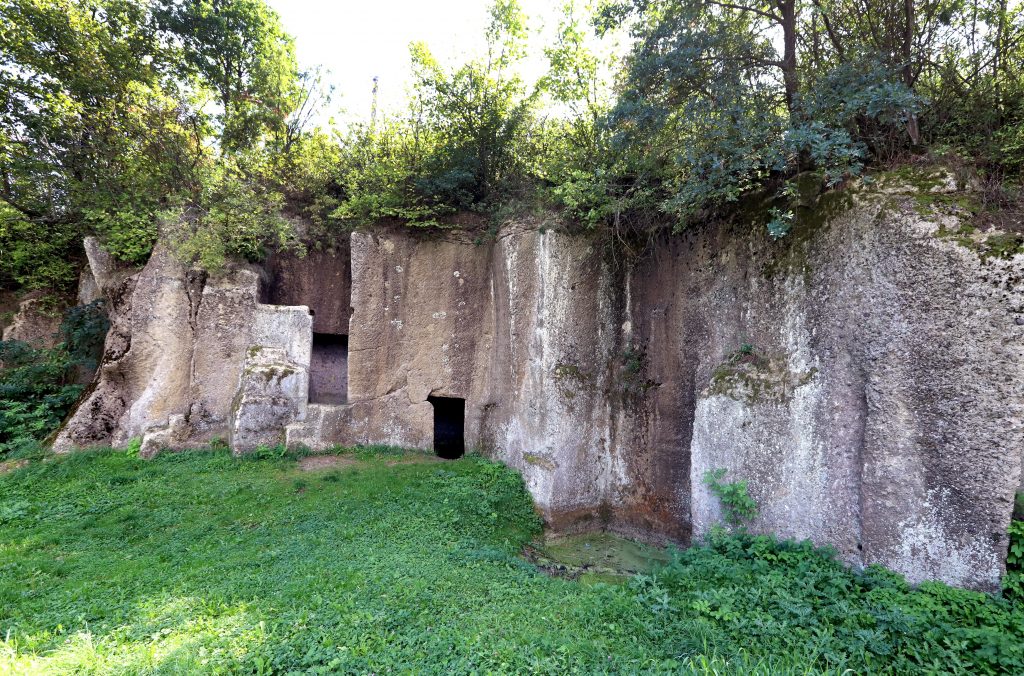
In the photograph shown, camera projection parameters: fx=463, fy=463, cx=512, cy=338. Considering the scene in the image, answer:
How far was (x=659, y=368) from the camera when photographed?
734 cm

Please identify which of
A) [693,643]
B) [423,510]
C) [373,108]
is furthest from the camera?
[373,108]

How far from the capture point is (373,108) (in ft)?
36.0

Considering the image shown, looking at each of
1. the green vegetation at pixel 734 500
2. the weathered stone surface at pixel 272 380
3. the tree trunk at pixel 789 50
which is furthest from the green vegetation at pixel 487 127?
the green vegetation at pixel 734 500

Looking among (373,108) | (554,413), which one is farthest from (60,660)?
(373,108)

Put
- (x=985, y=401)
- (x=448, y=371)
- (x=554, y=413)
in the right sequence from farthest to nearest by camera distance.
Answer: (x=448, y=371), (x=554, y=413), (x=985, y=401)

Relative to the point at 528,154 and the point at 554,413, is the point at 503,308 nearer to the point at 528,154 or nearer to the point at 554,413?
the point at 554,413

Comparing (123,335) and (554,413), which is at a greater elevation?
(123,335)

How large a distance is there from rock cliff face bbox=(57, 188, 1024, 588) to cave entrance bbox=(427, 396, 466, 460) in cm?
117

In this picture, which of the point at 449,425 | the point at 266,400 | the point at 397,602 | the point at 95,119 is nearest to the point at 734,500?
the point at 397,602

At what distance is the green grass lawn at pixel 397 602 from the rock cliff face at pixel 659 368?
0.89m

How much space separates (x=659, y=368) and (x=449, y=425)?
213 inches

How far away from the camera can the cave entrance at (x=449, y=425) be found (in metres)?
10.7

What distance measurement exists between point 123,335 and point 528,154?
350 inches

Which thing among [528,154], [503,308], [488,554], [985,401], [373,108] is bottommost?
[488,554]
